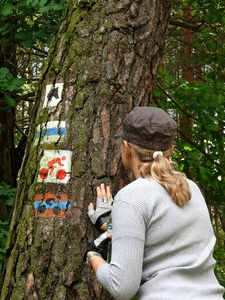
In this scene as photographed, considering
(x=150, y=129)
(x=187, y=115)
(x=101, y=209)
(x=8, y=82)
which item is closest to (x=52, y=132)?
(x=101, y=209)

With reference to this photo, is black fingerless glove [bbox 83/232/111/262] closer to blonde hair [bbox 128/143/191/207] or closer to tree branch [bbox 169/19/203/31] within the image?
blonde hair [bbox 128/143/191/207]

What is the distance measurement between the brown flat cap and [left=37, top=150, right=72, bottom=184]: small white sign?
504 mm

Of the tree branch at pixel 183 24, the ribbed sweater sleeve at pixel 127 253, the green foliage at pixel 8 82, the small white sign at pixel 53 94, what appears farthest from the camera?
the tree branch at pixel 183 24

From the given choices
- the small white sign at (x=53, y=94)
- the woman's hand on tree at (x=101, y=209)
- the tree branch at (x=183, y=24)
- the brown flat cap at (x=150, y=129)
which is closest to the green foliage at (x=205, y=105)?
the tree branch at (x=183, y=24)

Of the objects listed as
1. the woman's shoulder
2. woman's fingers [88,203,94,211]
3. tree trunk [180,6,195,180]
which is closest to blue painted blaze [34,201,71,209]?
woman's fingers [88,203,94,211]

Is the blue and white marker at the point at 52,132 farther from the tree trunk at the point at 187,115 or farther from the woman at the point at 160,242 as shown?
the tree trunk at the point at 187,115

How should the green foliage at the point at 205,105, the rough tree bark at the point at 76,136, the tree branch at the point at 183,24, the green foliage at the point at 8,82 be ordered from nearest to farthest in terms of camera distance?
the rough tree bark at the point at 76,136, the green foliage at the point at 8,82, the green foliage at the point at 205,105, the tree branch at the point at 183,24

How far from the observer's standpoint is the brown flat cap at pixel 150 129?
1.83 meters

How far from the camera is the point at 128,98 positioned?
2.43m

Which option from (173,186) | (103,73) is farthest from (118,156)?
(173,186)

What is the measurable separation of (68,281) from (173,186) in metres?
0.82

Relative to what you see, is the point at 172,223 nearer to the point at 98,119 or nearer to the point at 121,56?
the point at 98,119

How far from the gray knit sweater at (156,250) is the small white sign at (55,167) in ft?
2.08

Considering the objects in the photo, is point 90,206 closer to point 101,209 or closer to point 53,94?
point 101,209
